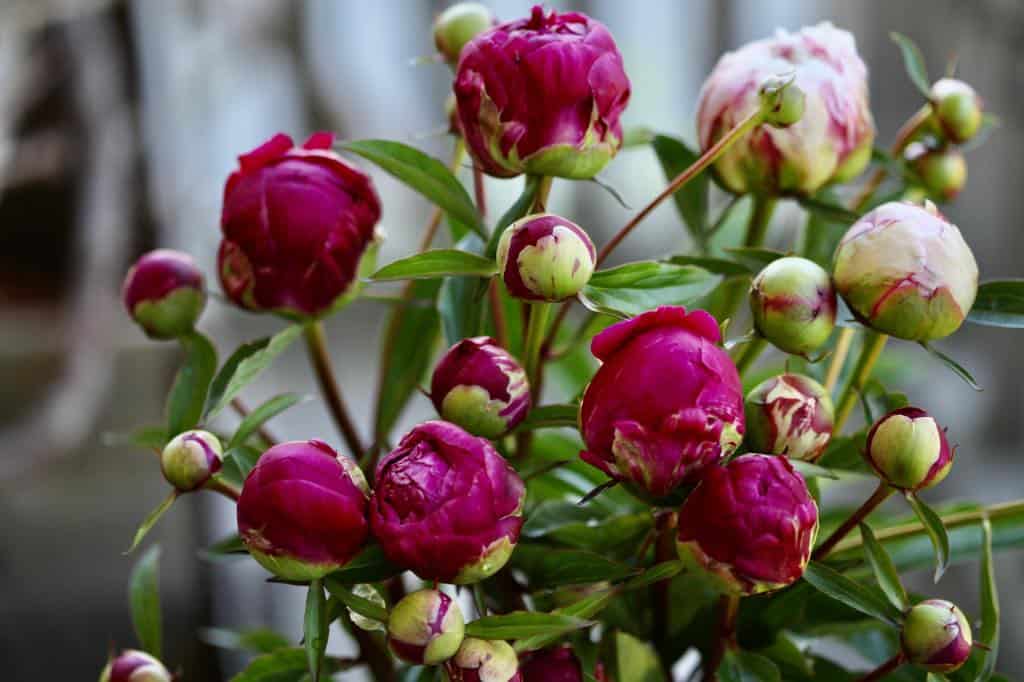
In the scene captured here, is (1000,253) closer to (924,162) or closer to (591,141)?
(924,162)

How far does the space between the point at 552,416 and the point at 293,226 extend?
8cm

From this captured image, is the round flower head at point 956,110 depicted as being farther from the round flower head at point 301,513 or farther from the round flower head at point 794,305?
the round flower head at point 301,513

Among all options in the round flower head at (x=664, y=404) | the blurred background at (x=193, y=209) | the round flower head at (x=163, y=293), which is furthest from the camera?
the blurred background at (x=193, y=209)

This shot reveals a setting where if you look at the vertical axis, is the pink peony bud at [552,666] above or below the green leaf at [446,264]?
below

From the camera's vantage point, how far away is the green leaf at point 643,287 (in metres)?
0.29

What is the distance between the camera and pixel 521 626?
27 cm

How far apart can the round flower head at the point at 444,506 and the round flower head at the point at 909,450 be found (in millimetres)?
87

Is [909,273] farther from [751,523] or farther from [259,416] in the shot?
[259,416]

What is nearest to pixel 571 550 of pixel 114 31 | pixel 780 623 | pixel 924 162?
pixel 780 623

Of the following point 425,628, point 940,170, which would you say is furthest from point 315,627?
point 940,170

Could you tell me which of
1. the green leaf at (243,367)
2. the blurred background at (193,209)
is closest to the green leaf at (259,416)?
the green leaf at (243,367)

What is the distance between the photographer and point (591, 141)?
0.95 feet

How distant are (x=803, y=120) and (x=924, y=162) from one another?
7 cm

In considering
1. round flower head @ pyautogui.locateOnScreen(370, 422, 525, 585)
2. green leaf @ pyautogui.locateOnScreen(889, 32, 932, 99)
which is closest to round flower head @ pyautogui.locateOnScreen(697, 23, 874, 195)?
green leaf @ pyautogui.locateOnScreen(889, 32, 932, 99)
